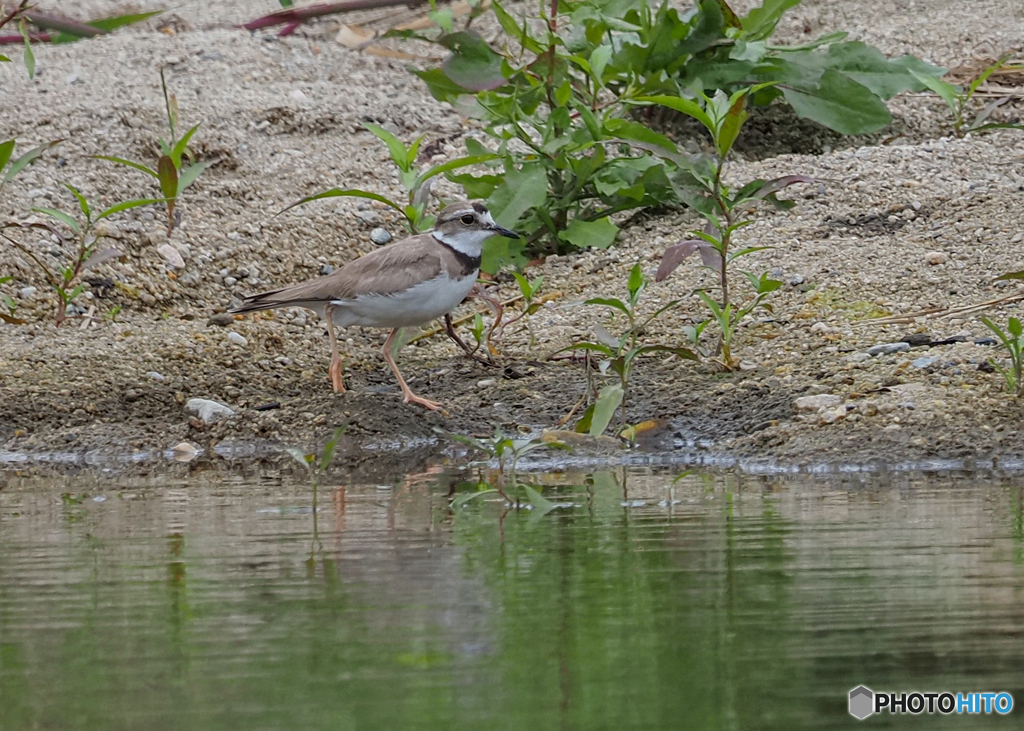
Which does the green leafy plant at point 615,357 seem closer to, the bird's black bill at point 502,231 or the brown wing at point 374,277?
the brown wing at point 374,277

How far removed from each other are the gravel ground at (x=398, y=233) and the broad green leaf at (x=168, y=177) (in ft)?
1.34

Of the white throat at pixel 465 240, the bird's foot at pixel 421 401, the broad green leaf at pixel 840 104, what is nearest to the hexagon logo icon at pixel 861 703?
the bird's foot at pixel 421 401

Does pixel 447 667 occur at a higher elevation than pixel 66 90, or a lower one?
lower

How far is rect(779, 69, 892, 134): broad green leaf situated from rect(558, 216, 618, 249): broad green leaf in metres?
1.49

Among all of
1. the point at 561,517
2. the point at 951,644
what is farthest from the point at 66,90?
the point at 951,644

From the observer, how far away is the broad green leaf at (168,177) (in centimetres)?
801

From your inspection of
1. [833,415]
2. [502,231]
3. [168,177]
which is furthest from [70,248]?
[833,415]

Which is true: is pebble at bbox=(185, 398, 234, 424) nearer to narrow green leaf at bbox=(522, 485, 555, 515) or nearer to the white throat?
the white throat

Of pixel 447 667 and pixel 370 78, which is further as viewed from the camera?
pixel 370 78

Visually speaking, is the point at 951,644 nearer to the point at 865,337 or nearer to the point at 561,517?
the point at 561,517

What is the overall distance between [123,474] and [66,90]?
16.1 ft

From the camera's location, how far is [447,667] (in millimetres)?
2963

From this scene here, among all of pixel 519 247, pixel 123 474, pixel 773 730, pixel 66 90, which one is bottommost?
pixel 773 730

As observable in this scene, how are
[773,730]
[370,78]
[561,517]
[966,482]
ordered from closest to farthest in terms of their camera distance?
[773,730], [561,517], [966,482], [370,78]
